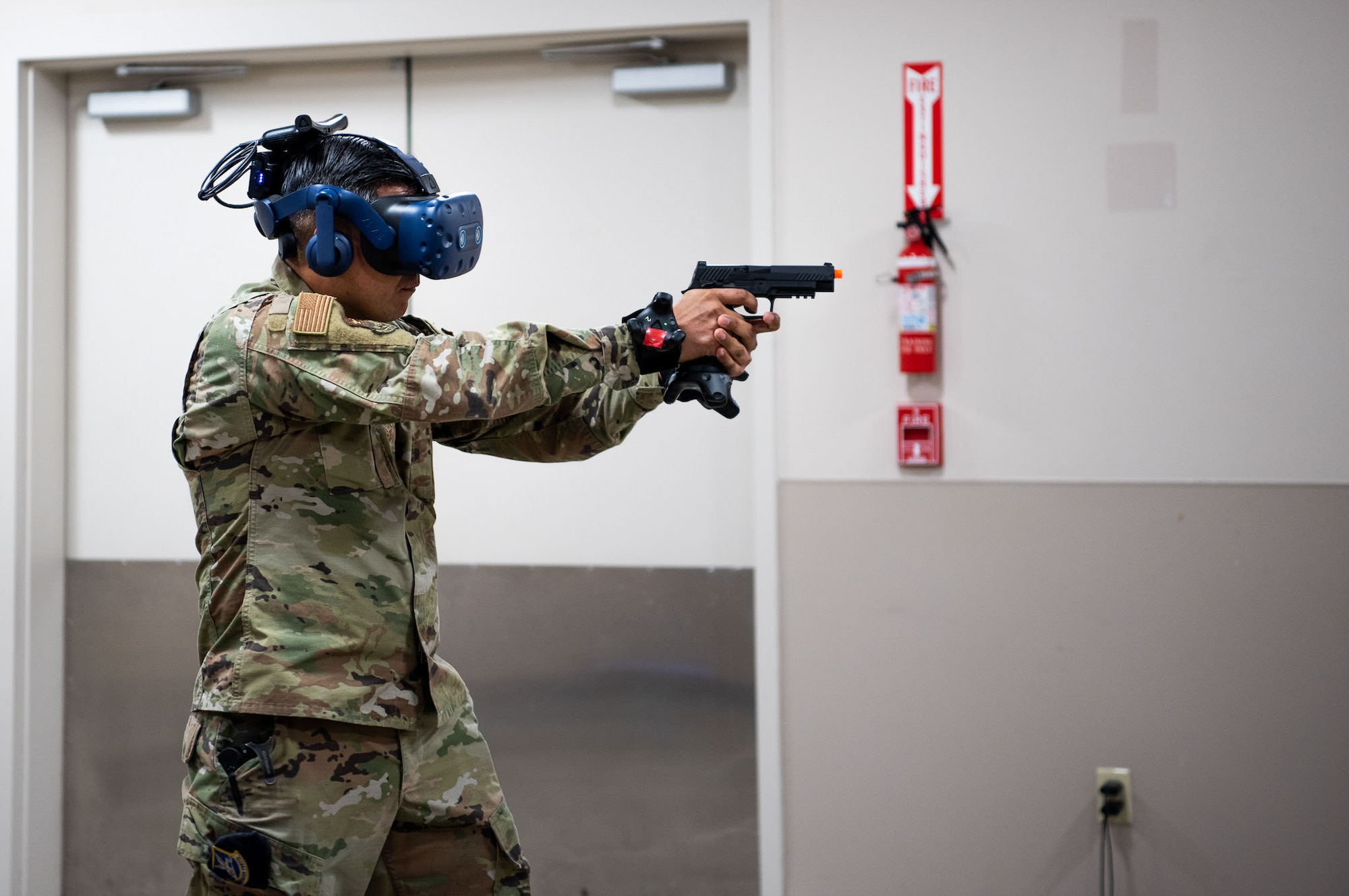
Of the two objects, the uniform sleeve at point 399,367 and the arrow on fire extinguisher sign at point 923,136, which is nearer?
the uniform sleeve at point 399,367

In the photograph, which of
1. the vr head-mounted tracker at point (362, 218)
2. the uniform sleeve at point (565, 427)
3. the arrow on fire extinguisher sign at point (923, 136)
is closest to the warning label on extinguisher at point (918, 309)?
the arrow on fire extinguisher sign at point (923, 136)

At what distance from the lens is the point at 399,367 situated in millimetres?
1312

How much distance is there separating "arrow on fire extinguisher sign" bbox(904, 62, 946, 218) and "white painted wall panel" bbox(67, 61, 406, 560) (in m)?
1.51

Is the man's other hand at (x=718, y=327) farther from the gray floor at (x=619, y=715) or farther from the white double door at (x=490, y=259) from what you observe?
the gray floor at (x=619, y=715)

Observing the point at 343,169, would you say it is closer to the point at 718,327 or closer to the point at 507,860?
the point at 718,327

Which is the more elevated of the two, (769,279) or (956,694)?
(769,279)

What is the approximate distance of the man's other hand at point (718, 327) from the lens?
1.42 m

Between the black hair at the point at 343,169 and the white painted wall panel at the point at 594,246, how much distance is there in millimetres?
1101

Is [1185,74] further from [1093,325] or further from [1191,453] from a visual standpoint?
[1191,453]

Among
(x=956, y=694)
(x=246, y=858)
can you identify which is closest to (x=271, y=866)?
(x=246, y=858)

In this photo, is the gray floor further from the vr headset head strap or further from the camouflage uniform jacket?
the vr headset head strap

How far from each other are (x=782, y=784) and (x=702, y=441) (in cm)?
78

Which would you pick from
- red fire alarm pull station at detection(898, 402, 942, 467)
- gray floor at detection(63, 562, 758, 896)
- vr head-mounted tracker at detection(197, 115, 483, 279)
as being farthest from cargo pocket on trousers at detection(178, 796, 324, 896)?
red fire alarm pull station at detection(898, 402, 942, 467)

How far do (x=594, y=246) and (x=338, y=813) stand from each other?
1493 mm
